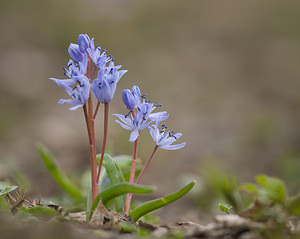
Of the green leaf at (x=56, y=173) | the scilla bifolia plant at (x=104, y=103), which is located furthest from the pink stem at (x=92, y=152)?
the green leaf at (x=56, y=173)

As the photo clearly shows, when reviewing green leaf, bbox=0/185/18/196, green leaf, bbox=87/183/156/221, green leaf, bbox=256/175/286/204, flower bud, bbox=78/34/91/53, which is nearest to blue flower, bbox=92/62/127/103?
flower bud, bbox=78/34/91/53

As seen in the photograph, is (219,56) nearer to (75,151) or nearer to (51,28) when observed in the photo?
(51,28)

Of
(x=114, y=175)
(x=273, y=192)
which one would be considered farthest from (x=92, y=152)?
(x=273, y=192)

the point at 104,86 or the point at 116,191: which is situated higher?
→ the point at 104,86

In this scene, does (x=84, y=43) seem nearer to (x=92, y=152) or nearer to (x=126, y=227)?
(x=92, y=152)

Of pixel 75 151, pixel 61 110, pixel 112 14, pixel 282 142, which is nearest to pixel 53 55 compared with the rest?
pixel 61 110

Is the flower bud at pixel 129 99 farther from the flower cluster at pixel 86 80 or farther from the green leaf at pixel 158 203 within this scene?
the green leaf at pixel 158 203
